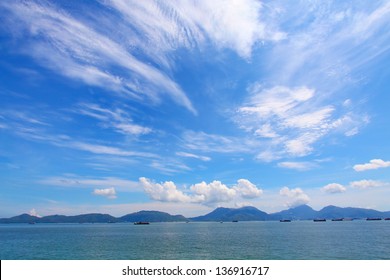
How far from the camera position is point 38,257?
3201 inches

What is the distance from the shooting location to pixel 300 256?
→ 73812 mm

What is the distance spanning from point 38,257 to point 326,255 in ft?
258

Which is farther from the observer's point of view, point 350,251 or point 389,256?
point 350,251

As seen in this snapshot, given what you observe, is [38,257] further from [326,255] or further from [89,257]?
[326,255]

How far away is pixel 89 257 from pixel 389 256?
77631 mm

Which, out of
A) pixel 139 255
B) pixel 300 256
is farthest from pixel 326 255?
pixel 139 255
